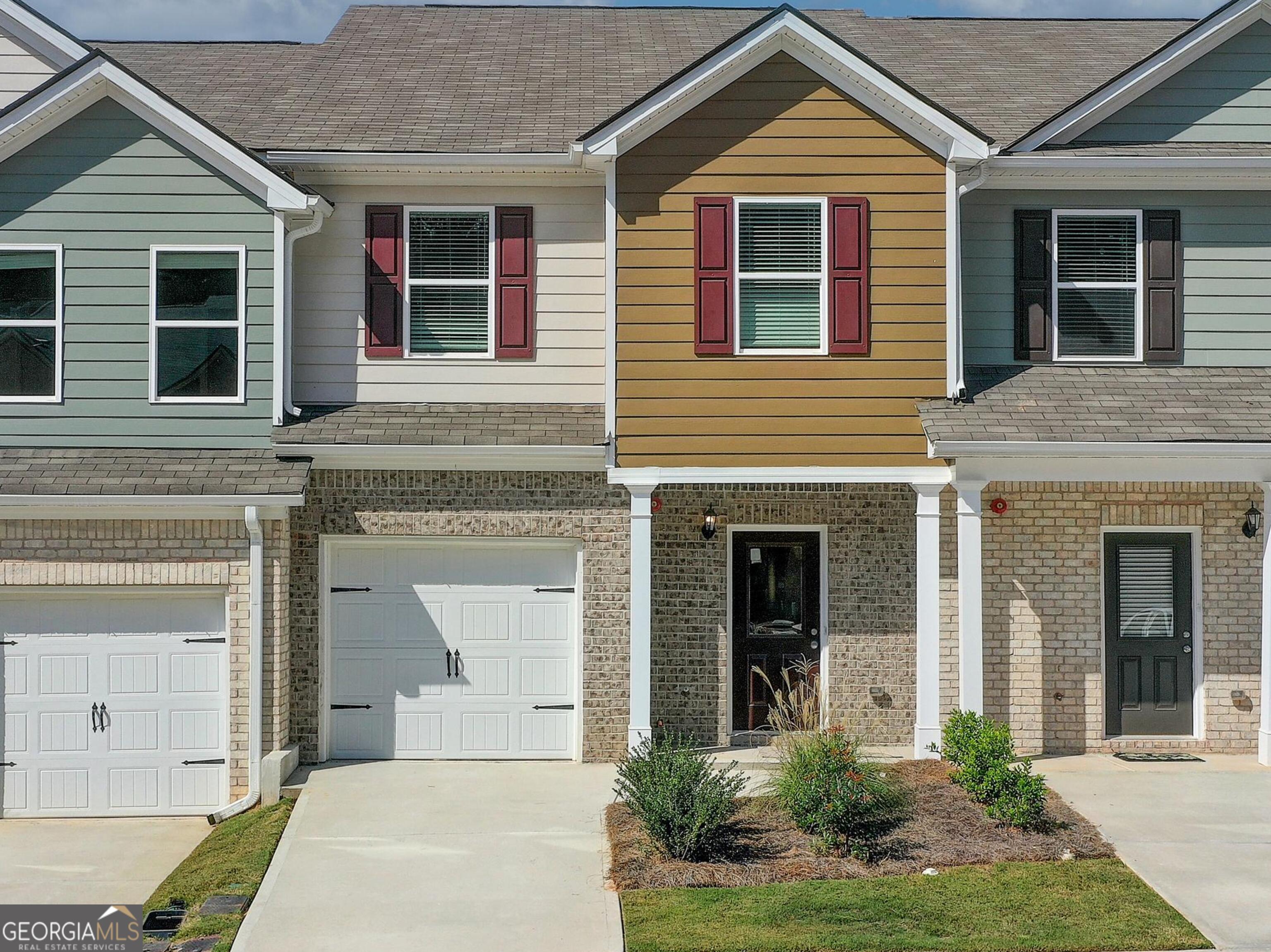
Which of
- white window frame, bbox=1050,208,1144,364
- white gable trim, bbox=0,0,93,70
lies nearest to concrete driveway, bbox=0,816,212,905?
white gable trim, bbox=0,0,93,70

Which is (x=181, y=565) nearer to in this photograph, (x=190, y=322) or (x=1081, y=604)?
(x=190, y=322)

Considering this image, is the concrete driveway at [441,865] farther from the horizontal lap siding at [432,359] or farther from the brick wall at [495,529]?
the horizontal lap siding at [432,359]

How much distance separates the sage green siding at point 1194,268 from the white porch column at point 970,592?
5.54ft

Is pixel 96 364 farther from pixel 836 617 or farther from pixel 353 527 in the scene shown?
pixel 836 617

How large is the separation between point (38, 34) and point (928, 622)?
34.9ft

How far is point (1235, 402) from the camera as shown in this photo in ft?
36.0

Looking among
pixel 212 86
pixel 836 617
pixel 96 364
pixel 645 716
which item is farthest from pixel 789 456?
pixel 212 86

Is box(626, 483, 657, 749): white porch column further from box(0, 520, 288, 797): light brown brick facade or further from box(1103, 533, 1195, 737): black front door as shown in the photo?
box(1103, 533, 1195, 737): black front door

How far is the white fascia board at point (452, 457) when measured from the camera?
1076 cm

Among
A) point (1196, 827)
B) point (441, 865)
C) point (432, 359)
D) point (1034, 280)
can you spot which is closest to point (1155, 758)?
point (1196, 827)

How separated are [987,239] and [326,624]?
7629 millimetres

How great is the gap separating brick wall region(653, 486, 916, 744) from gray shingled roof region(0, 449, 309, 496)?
148 inches

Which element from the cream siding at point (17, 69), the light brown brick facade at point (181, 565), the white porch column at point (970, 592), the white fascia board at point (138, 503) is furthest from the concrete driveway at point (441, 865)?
the cream siding at point (17, 69)

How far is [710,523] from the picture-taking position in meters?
11.5
